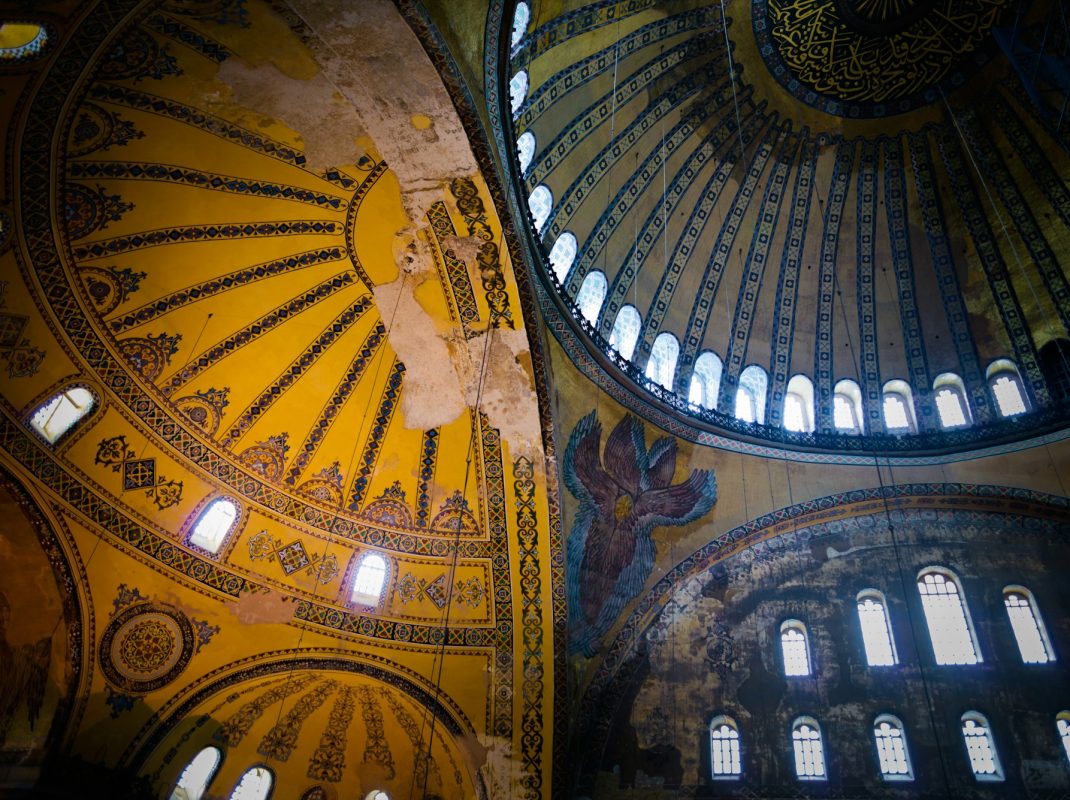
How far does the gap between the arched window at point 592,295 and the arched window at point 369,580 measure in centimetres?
488

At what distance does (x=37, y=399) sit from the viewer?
29.3 ft

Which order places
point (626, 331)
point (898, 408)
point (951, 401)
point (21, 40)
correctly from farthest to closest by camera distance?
1. point (898, 408)
2. point (951, 401)
3. point (626, 331)
4. point (21, 40)

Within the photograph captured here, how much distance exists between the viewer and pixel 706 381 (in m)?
13.0

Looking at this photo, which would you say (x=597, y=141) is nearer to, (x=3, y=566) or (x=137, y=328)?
(x=137, y=328)

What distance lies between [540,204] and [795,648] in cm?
779

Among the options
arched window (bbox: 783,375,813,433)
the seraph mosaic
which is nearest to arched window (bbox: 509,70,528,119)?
the seraph mosaic

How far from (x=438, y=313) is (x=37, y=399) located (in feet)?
16.4

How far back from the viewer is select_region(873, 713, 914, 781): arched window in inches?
395

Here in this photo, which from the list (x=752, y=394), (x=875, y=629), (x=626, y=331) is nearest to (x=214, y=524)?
(x=626, y=331)

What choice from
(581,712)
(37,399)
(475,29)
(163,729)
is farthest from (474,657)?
(475,29)

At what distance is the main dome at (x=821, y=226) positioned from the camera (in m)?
11.7

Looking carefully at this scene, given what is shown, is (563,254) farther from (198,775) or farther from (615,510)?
(198,775)

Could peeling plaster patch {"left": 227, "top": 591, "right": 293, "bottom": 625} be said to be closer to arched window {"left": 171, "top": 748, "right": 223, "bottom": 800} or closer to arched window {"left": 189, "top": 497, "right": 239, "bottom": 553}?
arched window {"left": 189, "top": 497, "right": 239, "bottom": 553}

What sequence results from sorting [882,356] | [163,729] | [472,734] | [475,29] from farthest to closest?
[882,356]
[472,734]
[163,729]
[475,29]
